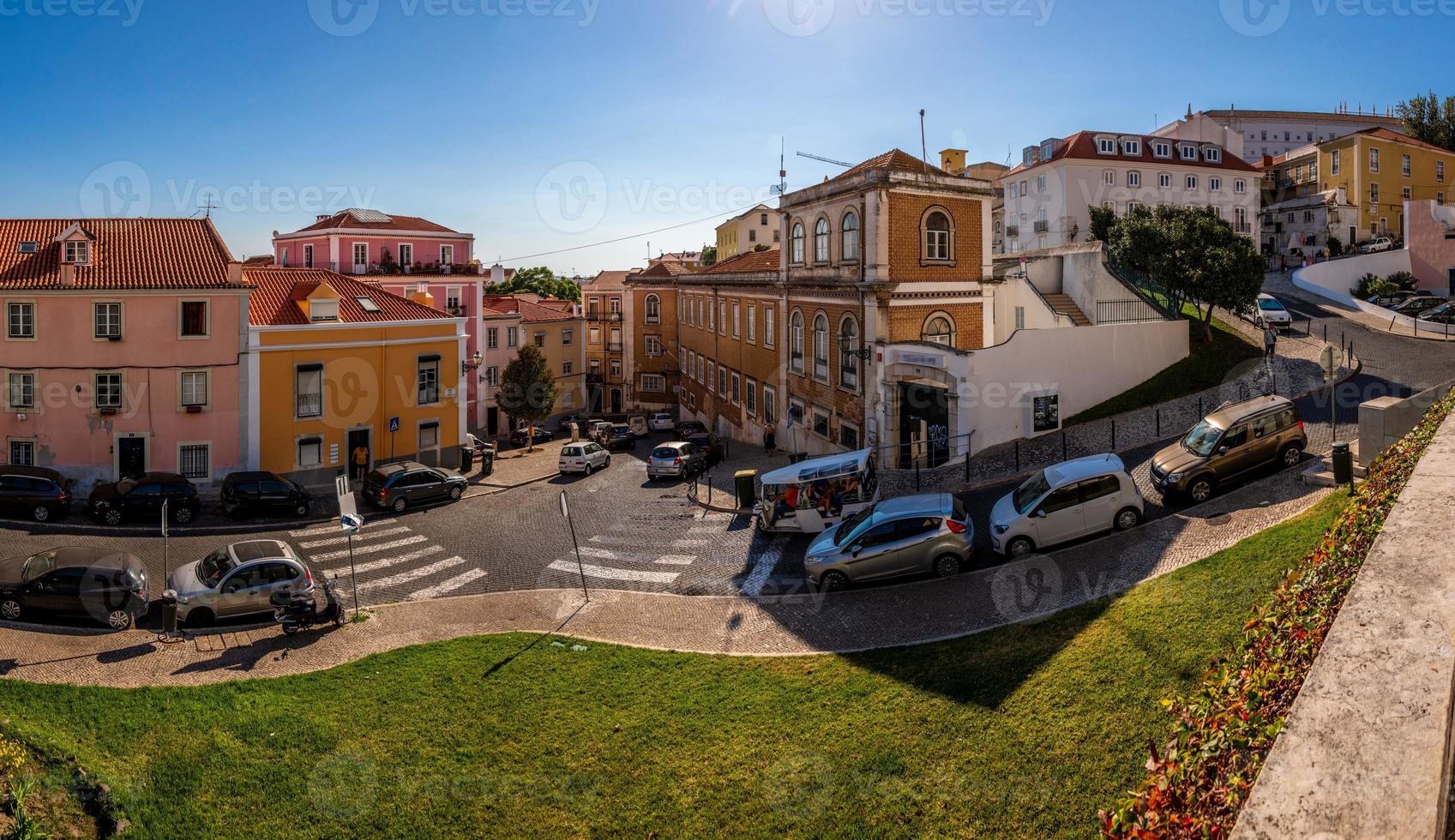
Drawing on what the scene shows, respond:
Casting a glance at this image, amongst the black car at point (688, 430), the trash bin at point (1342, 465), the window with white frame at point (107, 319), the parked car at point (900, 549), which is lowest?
the parked car at point (900, 549)

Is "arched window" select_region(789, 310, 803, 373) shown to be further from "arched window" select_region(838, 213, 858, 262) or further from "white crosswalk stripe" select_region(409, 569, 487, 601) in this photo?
"white crosswalk stripe" select_region(409, 569, 487, 601)

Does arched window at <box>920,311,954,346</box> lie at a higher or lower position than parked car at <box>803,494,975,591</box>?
higher

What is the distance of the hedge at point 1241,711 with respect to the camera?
16.9 feet

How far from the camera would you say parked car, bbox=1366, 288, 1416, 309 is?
40219 mm

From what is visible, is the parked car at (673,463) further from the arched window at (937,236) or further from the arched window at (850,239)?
the arched window at (937,236)

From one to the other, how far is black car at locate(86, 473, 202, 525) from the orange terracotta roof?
23925 millimetres

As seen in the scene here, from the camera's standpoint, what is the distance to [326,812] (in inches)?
370

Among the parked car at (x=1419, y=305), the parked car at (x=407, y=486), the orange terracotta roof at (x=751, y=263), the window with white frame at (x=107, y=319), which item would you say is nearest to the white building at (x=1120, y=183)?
the parked car at (x=1419, y=305)

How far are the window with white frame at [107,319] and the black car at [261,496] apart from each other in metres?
7.02

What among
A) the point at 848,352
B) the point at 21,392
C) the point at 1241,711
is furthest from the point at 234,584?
the point at 848,352

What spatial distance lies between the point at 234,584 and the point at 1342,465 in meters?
21.5

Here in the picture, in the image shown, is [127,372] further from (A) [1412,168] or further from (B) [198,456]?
(A) [1412,168]

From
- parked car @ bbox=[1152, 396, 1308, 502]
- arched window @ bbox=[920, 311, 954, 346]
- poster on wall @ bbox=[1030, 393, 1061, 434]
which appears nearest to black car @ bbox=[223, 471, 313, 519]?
arched window @ bbox=[920, 311, 954, 346]

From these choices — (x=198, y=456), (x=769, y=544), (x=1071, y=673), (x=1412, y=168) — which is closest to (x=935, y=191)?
(x=769, y=544)
